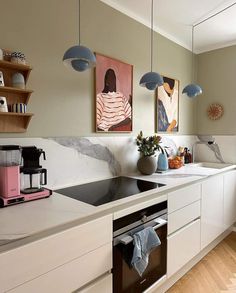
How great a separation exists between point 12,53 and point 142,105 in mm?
1453

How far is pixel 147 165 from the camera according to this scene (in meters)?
2.25

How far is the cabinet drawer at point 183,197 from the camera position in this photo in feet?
5.94

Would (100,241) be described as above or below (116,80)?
below

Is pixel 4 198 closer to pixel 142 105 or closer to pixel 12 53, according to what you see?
pixel 12 53

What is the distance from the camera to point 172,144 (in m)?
2.95

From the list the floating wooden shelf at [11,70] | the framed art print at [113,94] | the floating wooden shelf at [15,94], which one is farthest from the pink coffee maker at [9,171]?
the framed art print at [113,94]

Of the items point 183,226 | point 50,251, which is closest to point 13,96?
point 50,251

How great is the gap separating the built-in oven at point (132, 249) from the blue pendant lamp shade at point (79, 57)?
102 centimetres

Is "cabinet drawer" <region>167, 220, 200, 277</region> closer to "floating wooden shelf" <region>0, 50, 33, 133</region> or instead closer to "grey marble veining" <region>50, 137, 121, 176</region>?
"grey marble veining" <region>50, 137, 121, 176</region>

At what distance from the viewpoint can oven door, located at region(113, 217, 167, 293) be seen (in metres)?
1.39

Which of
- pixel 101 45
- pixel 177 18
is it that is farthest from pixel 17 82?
pixel 177 18

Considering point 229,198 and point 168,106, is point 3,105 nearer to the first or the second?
point 168,106

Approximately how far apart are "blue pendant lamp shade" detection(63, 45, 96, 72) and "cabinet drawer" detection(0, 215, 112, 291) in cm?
97

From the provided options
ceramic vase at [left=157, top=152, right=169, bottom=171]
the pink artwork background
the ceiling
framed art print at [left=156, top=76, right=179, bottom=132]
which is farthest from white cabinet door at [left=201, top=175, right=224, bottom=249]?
the ceiling
